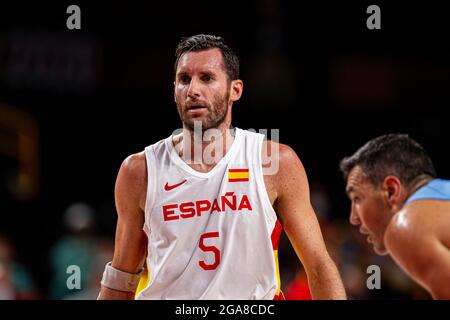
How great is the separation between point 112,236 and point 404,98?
199 inches

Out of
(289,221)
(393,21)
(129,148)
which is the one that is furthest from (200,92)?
(393,21)

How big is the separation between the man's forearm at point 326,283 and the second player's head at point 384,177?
50 centimetres

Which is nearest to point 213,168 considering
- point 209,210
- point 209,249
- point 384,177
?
point 209,210

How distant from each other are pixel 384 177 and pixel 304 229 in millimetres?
594

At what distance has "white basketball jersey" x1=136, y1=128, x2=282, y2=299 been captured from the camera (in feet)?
14.3

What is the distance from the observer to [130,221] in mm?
4609

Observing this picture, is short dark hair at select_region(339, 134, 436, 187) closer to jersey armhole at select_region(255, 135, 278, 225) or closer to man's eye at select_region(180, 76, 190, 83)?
jersey armhole at select_region(255, 135, 278, 225)

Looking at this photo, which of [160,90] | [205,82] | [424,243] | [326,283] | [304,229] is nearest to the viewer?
[424,243]

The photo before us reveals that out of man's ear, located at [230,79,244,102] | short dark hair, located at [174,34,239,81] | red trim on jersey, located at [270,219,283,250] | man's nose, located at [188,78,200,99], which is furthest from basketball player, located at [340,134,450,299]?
man's nose, located at [188,78,200,99]

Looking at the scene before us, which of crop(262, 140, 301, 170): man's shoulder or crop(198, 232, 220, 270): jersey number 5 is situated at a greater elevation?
crop(262, 140, 301, 170): man's shoulder

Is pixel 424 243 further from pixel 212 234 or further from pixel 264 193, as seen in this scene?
pixel 212 234
